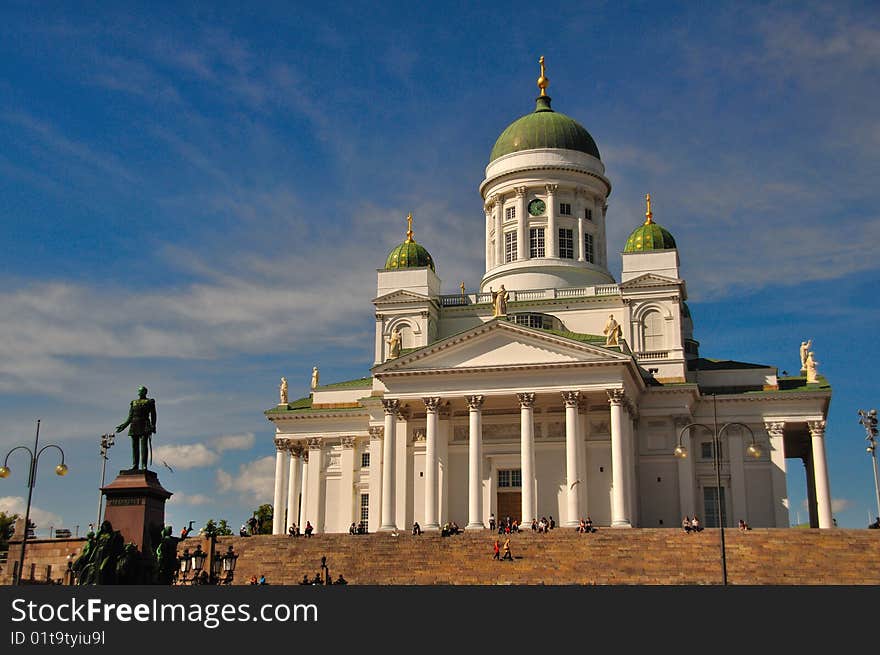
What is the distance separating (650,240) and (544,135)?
1118cm

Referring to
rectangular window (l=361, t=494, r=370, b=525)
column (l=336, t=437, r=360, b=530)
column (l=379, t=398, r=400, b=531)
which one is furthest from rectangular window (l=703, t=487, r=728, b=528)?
column (l=336, t=437, r=360, b=530)

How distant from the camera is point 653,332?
2383 inches

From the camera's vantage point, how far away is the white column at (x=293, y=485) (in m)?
64.9

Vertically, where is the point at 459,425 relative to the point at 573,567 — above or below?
above

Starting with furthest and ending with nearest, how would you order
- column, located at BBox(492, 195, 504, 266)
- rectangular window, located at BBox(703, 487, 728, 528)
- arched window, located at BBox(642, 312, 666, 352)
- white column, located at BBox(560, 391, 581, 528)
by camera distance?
column, located at BBox(492, 195, 504, 266), arched window, located at BBox(642, 312, 666, 352), rectangular window, located at BBox(703, 487, 728, 528), white column, located at BBox(560, 391, 581, 528)

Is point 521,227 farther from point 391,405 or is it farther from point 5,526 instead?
point 5,526

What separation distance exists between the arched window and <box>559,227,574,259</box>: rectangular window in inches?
341

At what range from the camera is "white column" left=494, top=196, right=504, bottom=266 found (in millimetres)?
69062

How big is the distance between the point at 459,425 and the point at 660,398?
1086 centimetres

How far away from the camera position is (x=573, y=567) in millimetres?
43781

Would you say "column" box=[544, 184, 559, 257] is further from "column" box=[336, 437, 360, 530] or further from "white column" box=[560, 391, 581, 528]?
"column" box=[336, 437, 360, 530]
